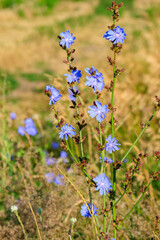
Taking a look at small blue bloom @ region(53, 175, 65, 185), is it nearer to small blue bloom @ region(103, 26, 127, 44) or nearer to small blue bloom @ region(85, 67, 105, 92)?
small blue bloom @ region(85, 67, 105, 92)

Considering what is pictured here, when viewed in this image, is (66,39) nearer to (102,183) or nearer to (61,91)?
(102,183)

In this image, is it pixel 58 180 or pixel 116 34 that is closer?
pixel 116 34

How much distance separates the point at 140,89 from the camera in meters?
4.74

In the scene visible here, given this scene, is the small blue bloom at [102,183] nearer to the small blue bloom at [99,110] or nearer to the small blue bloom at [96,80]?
the small blue bloom at [99,110]

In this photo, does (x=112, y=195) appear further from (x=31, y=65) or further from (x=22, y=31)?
(x=22, y=31)

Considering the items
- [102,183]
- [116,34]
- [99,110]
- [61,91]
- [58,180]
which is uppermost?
[61,91]

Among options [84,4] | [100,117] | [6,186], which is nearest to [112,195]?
[100,117]

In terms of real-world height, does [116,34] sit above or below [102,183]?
above

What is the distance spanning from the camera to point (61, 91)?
3371mm

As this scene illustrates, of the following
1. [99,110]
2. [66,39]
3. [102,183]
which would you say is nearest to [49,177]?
[102,183]

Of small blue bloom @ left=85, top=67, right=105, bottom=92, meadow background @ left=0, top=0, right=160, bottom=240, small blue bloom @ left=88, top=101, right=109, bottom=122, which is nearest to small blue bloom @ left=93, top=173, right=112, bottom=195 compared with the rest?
small blue bloom @ left=88, top=101, right=109, bottom=122

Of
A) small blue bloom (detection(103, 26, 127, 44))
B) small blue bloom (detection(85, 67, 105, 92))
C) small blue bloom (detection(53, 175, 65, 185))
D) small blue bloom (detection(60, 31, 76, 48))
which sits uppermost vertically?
small blue bloom (detection(53, 175, 65, 185))

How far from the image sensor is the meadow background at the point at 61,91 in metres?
2.10

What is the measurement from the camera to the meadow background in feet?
6.88
